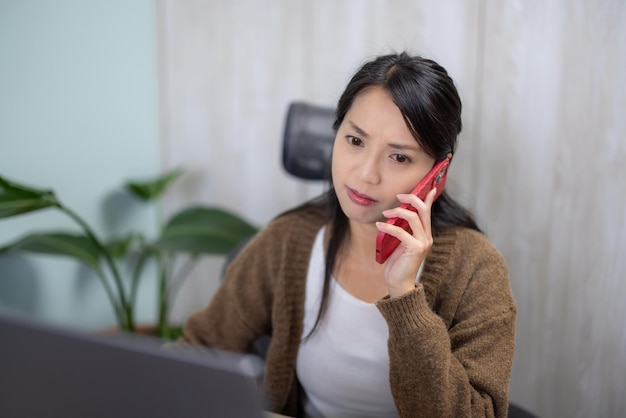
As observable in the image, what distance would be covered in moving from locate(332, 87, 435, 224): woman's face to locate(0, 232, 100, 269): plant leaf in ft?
2.62

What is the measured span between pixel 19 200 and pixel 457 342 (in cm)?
95

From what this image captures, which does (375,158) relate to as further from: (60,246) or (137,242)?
(137,242)

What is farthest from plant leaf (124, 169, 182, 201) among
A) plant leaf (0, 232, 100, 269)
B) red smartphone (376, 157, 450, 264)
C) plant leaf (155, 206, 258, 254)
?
red smartphone (376, 157, 450, 264)

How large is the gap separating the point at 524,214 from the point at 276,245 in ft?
2.20

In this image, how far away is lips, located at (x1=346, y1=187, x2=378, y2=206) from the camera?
0.99m

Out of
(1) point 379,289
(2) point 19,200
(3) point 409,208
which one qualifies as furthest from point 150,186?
(3) point 409,208

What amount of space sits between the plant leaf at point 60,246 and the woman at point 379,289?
46cm

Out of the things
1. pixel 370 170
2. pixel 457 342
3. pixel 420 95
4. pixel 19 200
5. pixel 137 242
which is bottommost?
pixel 137 242

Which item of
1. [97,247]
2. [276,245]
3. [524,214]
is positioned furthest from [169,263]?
[524,214]

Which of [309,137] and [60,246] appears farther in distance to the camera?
[60,246]

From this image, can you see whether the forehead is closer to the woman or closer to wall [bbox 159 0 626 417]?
the woman

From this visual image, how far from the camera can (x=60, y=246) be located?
1.45 metres

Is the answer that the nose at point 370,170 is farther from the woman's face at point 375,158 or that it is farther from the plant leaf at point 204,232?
the plant leaf at point 204,232

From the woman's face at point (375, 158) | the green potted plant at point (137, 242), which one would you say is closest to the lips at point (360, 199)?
the woman's face at point (375, 158)
